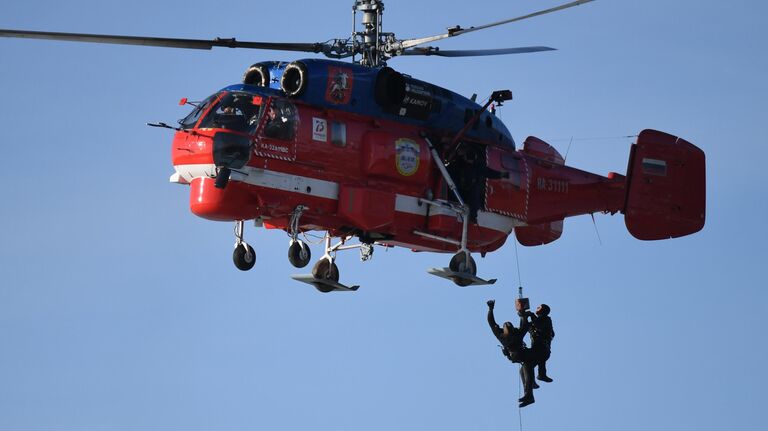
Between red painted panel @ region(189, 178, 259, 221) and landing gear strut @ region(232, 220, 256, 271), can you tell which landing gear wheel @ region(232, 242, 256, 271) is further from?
red painted panel @ region(189, 178, 259, 221)

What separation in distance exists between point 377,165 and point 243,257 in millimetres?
2654

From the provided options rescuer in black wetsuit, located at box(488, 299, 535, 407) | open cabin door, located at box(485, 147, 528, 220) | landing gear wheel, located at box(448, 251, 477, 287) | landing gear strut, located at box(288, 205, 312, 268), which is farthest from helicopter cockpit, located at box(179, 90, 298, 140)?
rescuer in black wetsuit, located at box(488, 299, 535, 407)

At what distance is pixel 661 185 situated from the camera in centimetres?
3130

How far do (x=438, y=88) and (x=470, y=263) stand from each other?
9.94 ft

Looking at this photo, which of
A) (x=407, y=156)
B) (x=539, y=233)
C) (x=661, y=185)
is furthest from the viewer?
(x=661, y=185)

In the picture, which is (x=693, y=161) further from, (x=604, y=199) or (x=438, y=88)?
(x=438, y=88)

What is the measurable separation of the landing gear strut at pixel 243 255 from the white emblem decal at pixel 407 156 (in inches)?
110

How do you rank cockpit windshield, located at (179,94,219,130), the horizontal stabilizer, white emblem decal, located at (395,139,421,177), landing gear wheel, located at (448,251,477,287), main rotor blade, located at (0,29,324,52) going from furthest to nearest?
the horizontal stabilizer → landing gear wheel, located at (448,251,477,287) → white emblem decal, located at (395,139,421,177) → cockpit windshield, located at (179,94,219,130) → main rotor blade, located at (0,29,324,52)

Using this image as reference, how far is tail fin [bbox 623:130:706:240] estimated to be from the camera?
103 ft

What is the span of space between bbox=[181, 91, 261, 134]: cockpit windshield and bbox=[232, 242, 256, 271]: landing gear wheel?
7.04 feet

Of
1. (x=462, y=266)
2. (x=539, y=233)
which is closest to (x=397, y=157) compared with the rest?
(x=462, y=266)

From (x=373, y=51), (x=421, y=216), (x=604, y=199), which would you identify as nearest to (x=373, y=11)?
(x=373, y=51)

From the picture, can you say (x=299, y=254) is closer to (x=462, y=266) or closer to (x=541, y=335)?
(x=462, y=266)

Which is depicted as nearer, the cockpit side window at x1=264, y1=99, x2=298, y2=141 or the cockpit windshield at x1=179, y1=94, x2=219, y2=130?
the cockpit side window at x1=264, y1=99, x2=298, y2=141
